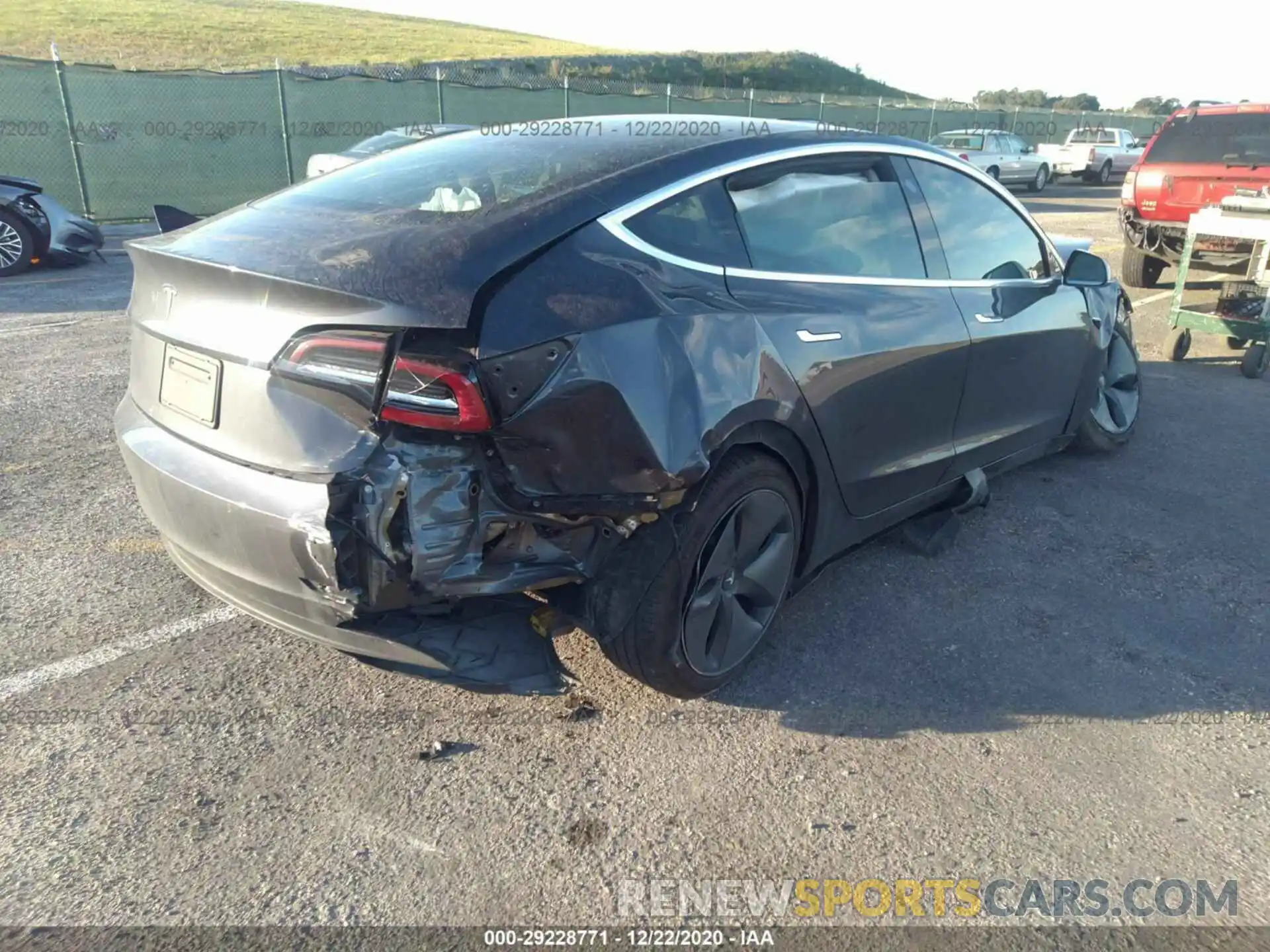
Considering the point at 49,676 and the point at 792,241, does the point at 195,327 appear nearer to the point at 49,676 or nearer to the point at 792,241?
the point at 49,676

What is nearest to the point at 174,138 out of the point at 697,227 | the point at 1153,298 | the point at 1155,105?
the point at 1153,298

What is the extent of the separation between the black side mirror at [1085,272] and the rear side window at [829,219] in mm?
1282

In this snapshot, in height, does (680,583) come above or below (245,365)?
below

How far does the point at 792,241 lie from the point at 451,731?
1929 mm

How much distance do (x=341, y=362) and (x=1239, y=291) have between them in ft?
24.7

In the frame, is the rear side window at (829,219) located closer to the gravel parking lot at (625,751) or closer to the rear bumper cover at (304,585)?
the gravel parking lot at (625,751)

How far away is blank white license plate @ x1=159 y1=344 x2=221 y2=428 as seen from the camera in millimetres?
2549

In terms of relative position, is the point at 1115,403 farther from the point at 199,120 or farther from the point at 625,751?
Answer: the point at 199,120

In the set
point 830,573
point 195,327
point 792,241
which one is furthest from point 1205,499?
point 195,327

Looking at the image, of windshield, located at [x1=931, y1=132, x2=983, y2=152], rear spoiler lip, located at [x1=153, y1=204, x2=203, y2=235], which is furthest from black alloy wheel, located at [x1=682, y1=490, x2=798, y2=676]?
windshield, located at [x1=931, y1=132, x2=983, y2=152]

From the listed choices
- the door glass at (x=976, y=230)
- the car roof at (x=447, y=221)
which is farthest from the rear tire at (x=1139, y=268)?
the car roof at (x=447, y=221)

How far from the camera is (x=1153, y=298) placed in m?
10.2

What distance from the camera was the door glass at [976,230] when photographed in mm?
3781

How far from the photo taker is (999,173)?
23797mm
